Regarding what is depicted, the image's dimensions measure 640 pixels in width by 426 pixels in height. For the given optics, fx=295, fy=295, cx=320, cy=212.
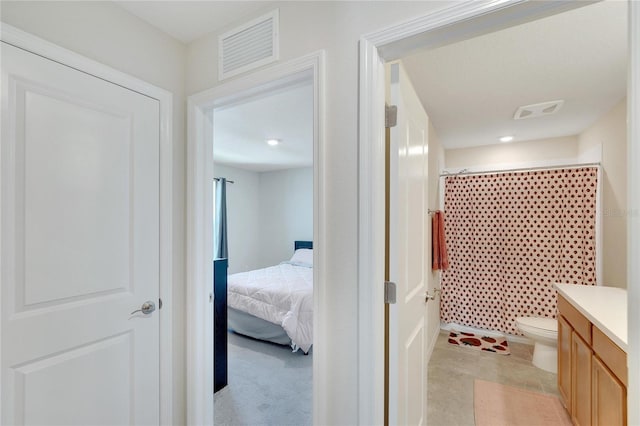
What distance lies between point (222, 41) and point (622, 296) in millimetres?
2826

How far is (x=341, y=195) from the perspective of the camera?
3.79 feet

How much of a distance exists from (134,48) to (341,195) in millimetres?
1263

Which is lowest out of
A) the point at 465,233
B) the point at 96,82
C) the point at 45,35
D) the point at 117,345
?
the point at 117,345

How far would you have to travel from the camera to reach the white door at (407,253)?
3.92 ft

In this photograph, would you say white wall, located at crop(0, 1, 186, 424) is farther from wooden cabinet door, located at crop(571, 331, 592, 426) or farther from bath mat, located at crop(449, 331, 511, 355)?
bath mat, located at crop(449, 331, 511, 355)

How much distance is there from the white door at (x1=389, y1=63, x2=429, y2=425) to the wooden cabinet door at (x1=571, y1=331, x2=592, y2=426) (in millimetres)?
861

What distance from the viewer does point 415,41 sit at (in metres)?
1.05

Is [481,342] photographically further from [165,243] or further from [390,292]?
[165,243]

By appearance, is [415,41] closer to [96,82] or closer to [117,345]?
[96,82]

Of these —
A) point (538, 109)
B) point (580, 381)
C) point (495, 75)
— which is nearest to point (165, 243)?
point (495, 75)

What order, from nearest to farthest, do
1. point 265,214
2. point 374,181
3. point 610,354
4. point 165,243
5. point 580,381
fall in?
point 374,181 < point 610,354 < point 165,243 < point 580,381 < point 265,214

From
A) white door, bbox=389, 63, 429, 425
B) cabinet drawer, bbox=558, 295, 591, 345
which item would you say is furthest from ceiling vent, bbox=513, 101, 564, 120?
cabinet drawer, bbox=558, 295, 591, 345

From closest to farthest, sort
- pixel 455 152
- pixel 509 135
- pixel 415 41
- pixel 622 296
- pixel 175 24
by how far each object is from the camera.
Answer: pixel 415 41 < pixel 175 24 < pixel 622 296 < pixel 509 135 < pixel 455 152

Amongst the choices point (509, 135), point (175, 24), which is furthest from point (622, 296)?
point (175, 24)
